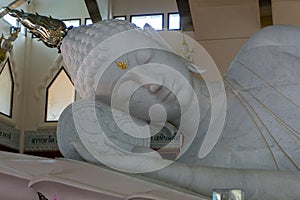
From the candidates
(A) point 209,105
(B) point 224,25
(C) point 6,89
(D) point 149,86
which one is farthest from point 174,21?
(D) point 149,86

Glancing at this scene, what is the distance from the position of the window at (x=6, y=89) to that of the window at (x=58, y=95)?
1.83ft

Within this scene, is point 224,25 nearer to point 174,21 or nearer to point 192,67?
point 174,21

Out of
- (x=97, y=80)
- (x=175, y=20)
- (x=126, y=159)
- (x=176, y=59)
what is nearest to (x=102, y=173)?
(x=126, y=159)

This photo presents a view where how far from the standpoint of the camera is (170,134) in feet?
3.90

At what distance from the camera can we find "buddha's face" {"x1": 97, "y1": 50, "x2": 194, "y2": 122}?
3.37ft

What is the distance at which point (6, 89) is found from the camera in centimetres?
686

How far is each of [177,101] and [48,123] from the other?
6.25m

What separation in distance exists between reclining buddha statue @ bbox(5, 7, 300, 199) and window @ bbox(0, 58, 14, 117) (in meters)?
5.90

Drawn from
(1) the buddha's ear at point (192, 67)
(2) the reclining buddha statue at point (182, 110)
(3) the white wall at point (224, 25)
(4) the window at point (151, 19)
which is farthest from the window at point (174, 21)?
(1) the buddha's ear at point (192, 67)

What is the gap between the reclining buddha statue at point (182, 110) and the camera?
3.16 feet

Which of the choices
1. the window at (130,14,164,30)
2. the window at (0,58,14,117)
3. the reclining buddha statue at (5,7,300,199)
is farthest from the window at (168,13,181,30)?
the reclining buddha statue at (5,7,300,199)

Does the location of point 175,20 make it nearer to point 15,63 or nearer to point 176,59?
point 15,63

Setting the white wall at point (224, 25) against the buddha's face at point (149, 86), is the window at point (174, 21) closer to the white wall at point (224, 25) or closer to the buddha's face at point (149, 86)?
the white wall at point (224, 25)

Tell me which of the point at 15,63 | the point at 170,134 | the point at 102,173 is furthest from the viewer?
the point at 15,63
